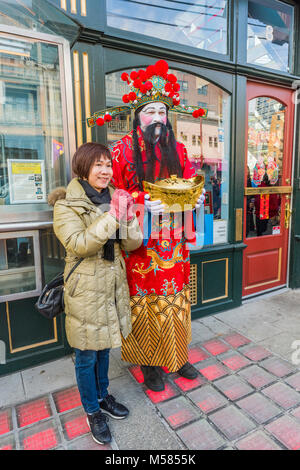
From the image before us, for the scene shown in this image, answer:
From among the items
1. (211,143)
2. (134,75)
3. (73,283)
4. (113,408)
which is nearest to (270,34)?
(211,143)

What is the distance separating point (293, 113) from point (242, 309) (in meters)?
2.49

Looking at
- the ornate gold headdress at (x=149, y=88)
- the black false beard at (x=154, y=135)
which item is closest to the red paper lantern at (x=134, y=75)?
the ornate gold headdress at (x=149, y=88)

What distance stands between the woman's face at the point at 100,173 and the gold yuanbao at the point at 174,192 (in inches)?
10.7

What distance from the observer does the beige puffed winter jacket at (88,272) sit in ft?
4.90

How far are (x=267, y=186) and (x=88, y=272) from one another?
2.84m

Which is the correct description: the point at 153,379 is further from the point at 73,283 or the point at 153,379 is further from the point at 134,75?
the point at 134,75

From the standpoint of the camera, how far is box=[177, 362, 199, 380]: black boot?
2232 mm

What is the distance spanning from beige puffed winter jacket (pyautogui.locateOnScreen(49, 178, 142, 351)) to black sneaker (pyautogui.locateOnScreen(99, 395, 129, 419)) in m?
0.53

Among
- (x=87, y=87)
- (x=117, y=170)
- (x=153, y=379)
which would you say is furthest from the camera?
(x=87, y=87)

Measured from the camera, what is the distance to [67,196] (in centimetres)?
159

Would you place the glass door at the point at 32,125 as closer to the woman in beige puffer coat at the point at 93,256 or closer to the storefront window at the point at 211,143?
the woman in beige puffer coat at the point at 93,256

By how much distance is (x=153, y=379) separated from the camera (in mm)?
2131
